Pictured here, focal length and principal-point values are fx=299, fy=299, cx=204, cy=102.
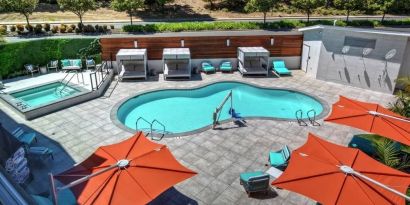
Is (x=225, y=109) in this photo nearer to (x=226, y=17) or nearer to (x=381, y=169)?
(x=381, y=169)

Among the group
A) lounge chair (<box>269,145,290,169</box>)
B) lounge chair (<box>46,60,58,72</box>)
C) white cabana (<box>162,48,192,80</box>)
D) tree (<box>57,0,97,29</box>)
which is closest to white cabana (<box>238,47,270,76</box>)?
white cabana (<box>162,48,192,80</box>)

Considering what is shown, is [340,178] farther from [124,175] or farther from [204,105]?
[204,105]

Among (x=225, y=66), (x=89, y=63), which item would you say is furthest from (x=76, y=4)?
(x=225, y=66)

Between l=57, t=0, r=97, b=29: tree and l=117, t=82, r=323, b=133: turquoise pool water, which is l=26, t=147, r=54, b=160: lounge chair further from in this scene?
l=57, t=0, r=97, b=29: tree

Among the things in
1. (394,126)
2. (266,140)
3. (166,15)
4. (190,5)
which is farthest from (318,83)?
(190,5)

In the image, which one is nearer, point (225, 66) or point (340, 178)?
point (340, 178)

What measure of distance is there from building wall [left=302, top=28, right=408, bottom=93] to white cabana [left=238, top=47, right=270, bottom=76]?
3944mm

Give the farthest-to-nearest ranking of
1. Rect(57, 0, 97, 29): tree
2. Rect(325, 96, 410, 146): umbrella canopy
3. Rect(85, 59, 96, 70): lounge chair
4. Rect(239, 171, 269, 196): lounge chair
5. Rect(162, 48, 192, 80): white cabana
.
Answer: Rect(57, 0, 97, 29): tree, Rect(85, 59, 96, 70): lounge chair, Rect(162, 48, 192, 80): white cabana, Rect(325, 96, 410, 146): umbrella canopy, Rect(239, 171, 269, 196): lounge chair

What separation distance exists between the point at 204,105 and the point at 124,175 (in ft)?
40.9

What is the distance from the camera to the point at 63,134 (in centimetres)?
1570

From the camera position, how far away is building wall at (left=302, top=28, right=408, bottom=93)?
2003cm

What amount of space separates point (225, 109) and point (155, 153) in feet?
34.9

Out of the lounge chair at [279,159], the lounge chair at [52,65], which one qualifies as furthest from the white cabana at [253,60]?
the lounge chair at [52,65]

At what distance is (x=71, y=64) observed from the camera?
2491 centimetres
